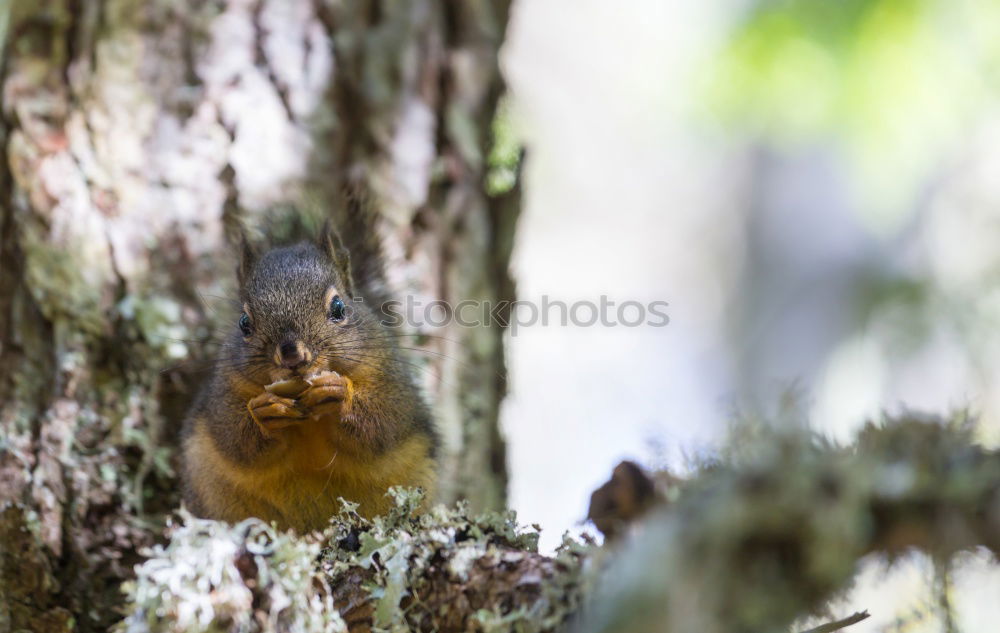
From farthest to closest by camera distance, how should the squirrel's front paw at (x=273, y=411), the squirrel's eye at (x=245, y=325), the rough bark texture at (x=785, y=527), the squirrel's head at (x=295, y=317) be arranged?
the squirrel's eye at (x=245, y=325)
the squirrel's head at (x=295, y=317)
the squirrel's front paw at (x=273, y=411)
the rough bark texture at (x=785, y=527)

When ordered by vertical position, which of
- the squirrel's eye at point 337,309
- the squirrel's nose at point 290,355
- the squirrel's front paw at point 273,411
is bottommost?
the squirrel's front paw at point 273,411

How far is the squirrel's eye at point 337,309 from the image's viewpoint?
2.88 m

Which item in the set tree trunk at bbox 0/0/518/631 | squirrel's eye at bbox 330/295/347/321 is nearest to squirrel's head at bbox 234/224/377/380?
squirrel's eye at bbox 330/295/347/321

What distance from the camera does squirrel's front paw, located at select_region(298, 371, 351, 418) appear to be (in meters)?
2.62

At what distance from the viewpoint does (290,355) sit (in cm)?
259

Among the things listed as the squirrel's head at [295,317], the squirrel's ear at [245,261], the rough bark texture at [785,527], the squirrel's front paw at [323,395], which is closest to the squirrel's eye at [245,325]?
the squirrel's head at [295,317]

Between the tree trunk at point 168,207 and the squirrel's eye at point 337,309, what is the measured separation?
305mm

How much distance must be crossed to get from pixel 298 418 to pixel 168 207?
0.80 metres

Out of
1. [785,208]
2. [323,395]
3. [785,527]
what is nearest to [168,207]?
[323,395]

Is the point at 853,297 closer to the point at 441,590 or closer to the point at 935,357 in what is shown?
the point at 935,357

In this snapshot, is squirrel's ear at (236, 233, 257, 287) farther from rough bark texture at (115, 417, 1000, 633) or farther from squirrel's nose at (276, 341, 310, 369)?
rough bark texture at (115, 417, 1000, 633)

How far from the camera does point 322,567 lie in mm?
1821

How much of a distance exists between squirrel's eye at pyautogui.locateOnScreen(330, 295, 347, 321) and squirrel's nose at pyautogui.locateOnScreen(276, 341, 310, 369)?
0.27 meters

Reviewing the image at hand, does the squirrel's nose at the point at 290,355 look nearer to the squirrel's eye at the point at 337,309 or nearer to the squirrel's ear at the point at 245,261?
the squirrel's eye at the point at 337,309
